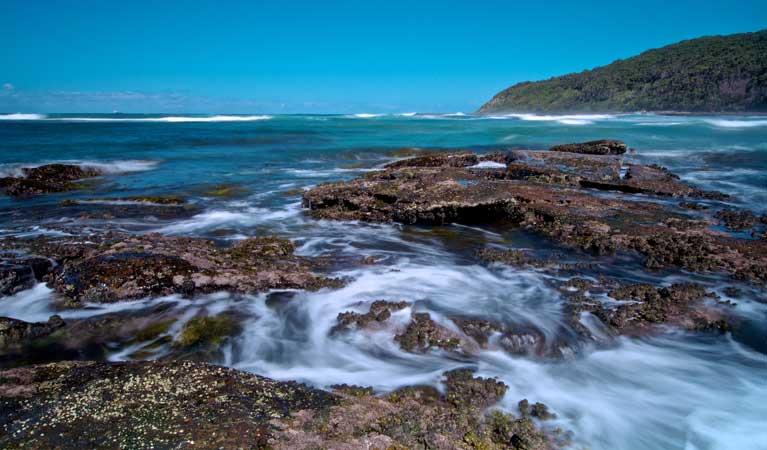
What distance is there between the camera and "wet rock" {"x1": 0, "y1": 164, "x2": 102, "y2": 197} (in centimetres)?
1185

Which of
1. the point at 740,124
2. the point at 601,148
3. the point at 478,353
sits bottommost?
the point at 478,353

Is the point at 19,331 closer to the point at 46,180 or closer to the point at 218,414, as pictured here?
the point at 218,414

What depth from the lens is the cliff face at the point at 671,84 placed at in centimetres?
7102

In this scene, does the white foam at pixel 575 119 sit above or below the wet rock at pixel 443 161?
above

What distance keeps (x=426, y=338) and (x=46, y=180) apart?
1446 centimetres

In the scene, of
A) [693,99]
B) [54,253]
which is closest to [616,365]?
→ [54,253]

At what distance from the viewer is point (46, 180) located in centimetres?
1335

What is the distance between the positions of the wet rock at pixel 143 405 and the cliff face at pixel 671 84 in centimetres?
8590

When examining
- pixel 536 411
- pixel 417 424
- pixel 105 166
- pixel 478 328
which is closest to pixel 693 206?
pixel 478 328

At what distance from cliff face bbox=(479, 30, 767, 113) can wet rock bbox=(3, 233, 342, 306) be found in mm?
84045

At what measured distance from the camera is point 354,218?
8.70 metres

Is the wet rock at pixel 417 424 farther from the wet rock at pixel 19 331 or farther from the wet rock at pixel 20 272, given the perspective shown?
the wet rock at pixel 20 272

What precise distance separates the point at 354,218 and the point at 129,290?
Result: 451 cm

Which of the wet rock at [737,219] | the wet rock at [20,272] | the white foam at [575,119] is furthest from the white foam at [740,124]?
the wet rock at [20,272]
